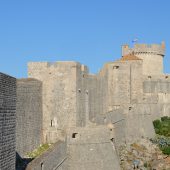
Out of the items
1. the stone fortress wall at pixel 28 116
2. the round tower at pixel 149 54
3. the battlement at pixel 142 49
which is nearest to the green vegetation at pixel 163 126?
the round tower at pixel 149 54

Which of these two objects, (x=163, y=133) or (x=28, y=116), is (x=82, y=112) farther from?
(x=163, y=133)

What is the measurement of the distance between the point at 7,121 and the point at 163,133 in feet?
73.5

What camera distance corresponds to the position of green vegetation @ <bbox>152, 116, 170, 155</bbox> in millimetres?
30562

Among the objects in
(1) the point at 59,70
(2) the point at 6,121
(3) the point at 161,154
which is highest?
(1) the point at 59,70

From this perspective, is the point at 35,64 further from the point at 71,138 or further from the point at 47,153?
the point at 47,153

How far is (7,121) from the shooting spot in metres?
12.9

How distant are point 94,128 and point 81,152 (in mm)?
1388

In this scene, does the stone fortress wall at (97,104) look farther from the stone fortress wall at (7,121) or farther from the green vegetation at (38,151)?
the stone fortress wall at (7,121)

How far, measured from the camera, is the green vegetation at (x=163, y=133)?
30.6m

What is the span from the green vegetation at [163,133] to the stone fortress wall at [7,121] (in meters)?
18.0

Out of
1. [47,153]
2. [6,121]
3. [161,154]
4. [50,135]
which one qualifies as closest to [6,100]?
[6,121]

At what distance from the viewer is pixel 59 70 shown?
26156mm

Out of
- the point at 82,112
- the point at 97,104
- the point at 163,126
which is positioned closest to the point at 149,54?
the point at 163,126

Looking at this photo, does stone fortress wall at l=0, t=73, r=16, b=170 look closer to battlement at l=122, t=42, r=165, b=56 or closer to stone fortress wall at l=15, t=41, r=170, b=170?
stone fortress wall at l=15, t=41, r=170, b=170
